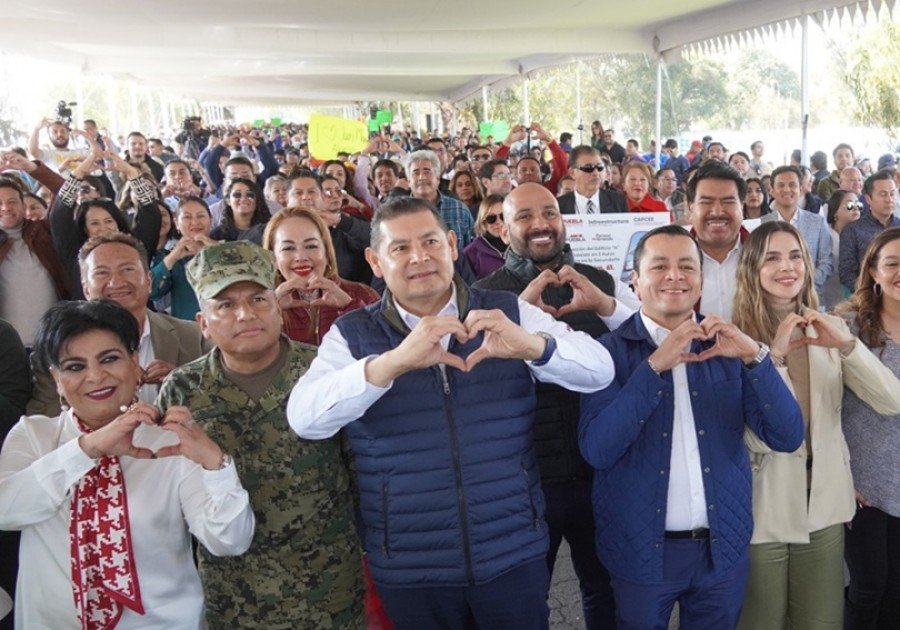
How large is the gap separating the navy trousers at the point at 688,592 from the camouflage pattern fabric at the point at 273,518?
0.89 meters

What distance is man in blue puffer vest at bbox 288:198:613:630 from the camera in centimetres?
201

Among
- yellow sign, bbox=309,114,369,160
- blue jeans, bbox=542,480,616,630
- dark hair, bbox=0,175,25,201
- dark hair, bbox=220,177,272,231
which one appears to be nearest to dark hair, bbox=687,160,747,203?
blue jeans, bbox=542,480,616,630

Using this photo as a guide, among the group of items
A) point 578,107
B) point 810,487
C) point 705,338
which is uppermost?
point 578,107

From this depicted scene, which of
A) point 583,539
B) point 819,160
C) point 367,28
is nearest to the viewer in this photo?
point 583,539

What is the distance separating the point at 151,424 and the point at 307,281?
1.19 metres

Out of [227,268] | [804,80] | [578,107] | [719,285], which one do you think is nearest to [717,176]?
[719,285]

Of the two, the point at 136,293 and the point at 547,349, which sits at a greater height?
Result: the point at 136,293

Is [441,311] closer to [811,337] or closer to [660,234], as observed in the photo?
[660,234]

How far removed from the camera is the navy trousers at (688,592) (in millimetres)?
2232

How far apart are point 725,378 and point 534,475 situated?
2.18 feet

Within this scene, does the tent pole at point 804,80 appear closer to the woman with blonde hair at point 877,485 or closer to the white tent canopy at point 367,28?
the white tent canopy at point 367,28

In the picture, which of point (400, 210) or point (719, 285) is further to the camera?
point (719, 285)

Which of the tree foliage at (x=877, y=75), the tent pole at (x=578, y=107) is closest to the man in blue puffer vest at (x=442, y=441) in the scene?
the tree foliage at (x=877, y=75)

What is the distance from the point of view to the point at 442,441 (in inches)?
79.4
